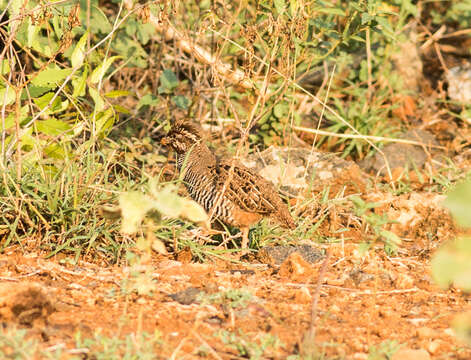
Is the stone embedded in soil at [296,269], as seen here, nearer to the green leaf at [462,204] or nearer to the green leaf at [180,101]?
the green leaf at [462,204]

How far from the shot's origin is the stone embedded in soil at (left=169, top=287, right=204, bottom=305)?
4383mm

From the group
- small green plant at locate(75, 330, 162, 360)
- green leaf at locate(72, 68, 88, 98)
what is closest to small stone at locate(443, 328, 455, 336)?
small green plant at locate(75, 330, 162, 360)

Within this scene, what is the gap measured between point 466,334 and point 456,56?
910cm

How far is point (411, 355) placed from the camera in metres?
3.74

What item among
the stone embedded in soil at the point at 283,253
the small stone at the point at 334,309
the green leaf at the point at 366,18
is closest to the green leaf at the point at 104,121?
the stone embedded in soil at the point at 283,253

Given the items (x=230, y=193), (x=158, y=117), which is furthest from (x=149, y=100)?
(x=230, y=193)

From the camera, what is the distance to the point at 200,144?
258 inches

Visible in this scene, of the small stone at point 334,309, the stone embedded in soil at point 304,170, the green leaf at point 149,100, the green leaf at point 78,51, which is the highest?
the green leaf at point 78,51

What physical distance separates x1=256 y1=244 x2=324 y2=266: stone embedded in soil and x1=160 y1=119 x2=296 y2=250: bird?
196 millimetres

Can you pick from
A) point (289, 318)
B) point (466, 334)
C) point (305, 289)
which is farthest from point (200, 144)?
point (466, 334)

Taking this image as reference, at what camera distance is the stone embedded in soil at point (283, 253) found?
18.5 ft

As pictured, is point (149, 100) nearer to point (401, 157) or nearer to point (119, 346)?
point (401, 157)

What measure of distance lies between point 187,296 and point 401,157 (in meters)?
4.88

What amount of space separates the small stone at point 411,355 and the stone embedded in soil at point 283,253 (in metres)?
1.89
